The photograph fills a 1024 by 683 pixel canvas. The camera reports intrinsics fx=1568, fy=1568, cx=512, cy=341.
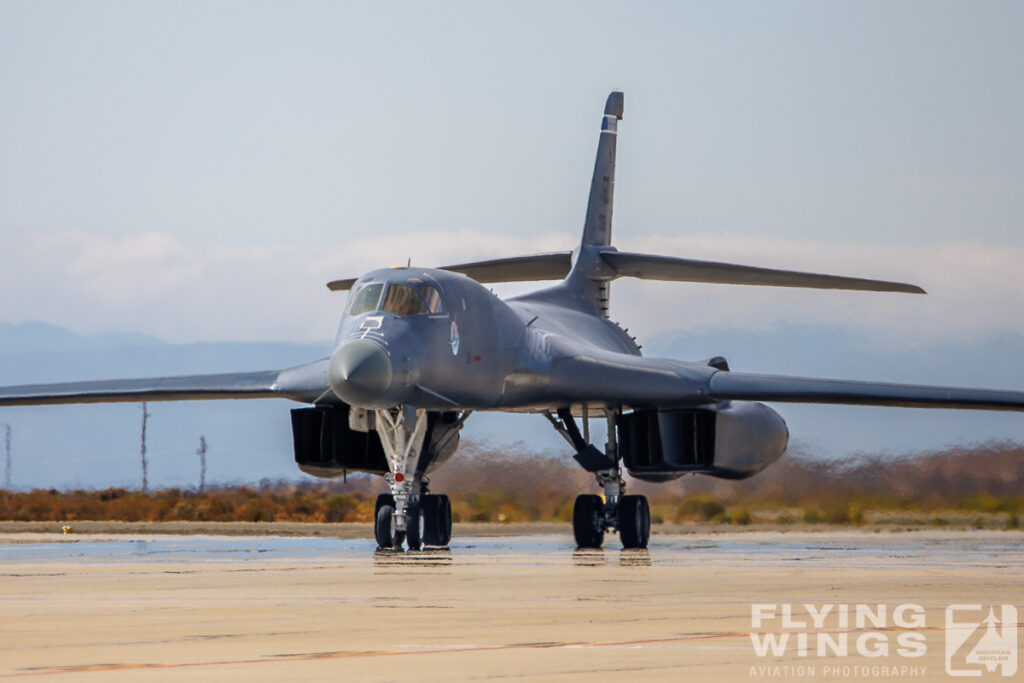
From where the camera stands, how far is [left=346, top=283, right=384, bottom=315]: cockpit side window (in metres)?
15.6

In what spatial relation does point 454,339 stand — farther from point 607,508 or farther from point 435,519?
point 607,508

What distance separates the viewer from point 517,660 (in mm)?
5977

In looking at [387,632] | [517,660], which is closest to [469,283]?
[387,632]

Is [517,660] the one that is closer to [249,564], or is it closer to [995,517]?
[249,564]

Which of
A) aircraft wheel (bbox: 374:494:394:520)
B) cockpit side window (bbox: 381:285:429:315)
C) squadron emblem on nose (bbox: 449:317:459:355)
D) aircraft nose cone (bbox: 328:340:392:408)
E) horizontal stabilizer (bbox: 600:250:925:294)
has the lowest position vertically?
aircraft wheel (bbox: 374:494:394:520)

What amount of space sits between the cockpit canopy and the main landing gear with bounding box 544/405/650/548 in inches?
163

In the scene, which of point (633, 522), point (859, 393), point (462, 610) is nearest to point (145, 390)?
point (633, 522)

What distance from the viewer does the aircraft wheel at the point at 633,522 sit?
1900 centimetres

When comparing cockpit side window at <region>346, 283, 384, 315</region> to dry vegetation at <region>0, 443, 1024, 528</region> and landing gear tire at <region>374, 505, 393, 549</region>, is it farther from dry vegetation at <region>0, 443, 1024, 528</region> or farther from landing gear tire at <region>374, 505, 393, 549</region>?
dry vegetation at <region>0, 443, 1024, 528</region>

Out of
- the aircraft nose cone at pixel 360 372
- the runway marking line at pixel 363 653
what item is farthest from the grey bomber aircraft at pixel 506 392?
the runway marking line at pixel 363 653

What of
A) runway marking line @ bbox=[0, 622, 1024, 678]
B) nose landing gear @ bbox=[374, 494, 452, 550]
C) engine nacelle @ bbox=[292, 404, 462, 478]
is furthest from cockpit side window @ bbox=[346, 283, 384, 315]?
runway marking line @ bbox=[0, 622, 1024, 678]

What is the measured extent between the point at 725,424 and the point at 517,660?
1372cm

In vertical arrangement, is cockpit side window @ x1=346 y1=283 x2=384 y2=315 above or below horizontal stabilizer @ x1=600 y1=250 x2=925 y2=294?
below

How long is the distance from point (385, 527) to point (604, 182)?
9163 millimetres
